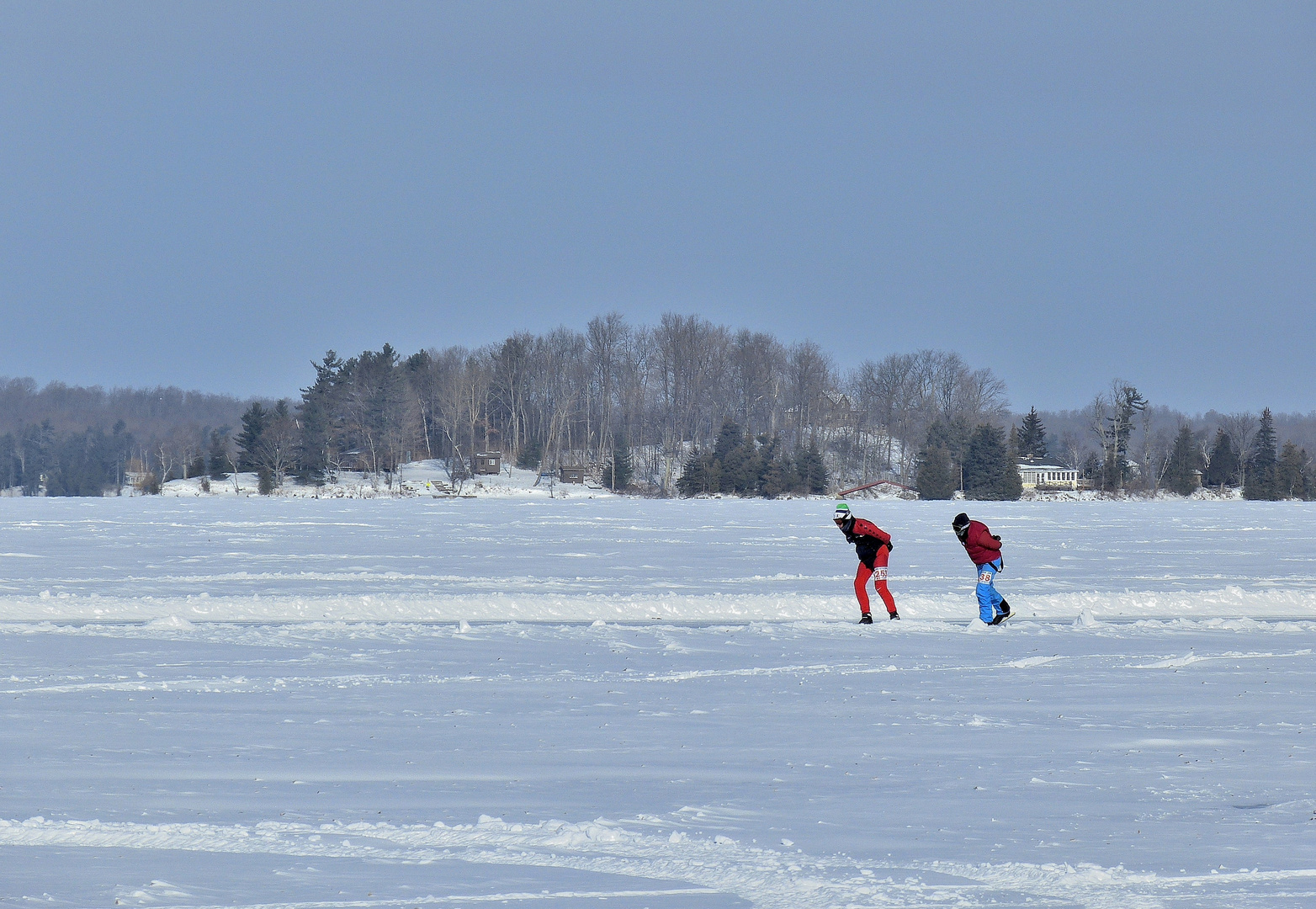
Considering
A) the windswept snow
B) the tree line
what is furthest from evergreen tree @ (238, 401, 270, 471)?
the windswept snow

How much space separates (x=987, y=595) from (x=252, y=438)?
245 feet

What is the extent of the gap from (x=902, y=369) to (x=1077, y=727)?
3848 inches

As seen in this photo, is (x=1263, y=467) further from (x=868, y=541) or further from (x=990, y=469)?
(x=868, y=541)

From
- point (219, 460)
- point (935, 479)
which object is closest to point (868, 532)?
point (935, 479)

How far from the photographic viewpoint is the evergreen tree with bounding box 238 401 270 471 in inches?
3187

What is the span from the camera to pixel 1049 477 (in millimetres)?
102438

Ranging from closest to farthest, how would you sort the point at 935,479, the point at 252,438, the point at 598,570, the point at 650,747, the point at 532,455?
1. the point at 650,747
2. the point at 598,570
3. the point at 935,479
4. the point at 252,438
5. the point at 532,455

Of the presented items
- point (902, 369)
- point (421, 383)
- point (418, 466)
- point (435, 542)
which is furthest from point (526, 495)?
point (435, 542)

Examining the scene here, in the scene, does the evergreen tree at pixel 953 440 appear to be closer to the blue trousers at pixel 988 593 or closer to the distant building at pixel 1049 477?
the distant building at pixel 1049 477

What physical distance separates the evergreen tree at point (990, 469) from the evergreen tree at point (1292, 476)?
782 inches

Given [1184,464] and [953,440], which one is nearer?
[953,440]

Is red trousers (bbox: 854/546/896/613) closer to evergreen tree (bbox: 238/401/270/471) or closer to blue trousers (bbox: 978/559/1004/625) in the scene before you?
blue trousers (bbox: 978/559/1004/625)

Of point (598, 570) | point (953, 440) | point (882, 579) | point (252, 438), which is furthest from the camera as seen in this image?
point (953, 440)

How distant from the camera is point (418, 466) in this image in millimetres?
88625
